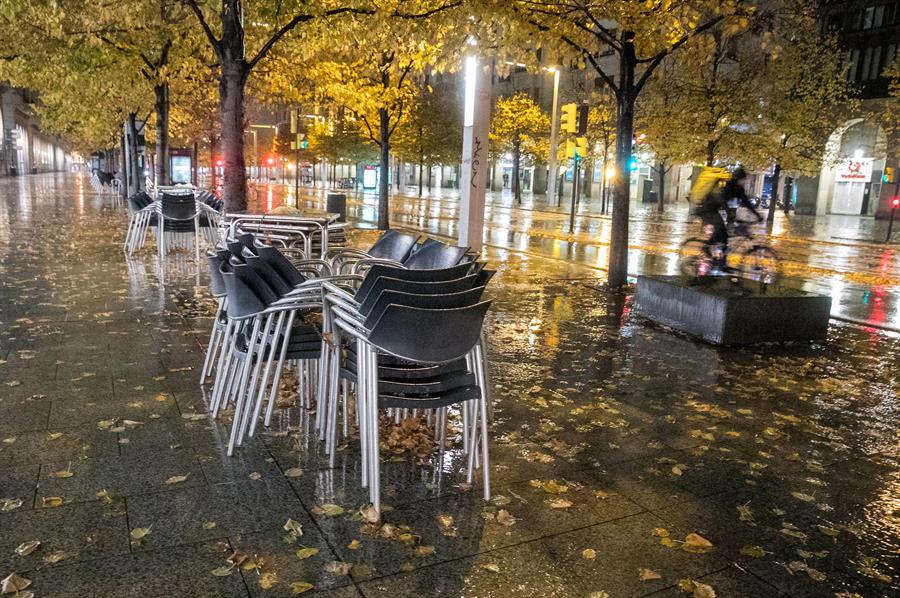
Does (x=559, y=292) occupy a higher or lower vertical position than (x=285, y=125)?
lower

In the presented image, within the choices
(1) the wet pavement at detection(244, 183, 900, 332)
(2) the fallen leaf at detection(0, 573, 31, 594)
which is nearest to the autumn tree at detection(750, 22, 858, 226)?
(1) the wet pavement at detection(244, 183, 900, 332)

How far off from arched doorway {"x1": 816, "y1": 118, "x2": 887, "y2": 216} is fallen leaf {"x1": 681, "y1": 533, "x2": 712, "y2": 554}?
46433 millimetres

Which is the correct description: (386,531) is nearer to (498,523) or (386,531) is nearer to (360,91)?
(498,523)

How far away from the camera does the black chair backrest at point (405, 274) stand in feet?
12.6

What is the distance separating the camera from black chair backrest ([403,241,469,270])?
516 cm

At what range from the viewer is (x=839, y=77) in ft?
107

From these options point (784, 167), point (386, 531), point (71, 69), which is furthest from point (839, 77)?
point (386, 531)

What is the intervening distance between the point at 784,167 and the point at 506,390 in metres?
30.5

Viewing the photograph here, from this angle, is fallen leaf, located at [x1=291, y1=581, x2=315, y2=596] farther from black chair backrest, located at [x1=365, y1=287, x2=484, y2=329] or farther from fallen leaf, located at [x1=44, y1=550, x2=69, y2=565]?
black chair backrest, located at [x1=365, y1=287, x2=484, y2=329]

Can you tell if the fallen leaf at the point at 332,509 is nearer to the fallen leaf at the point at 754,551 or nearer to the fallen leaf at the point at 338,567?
the fallen leaf at the point at 338,567

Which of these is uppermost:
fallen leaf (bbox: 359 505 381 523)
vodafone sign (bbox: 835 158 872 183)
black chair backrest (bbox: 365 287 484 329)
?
vodafone sign (bbox: 835 158 872 183)

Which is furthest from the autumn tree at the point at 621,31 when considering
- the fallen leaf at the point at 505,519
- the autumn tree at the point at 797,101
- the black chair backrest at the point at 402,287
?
the autumn tree at the point at 797,101

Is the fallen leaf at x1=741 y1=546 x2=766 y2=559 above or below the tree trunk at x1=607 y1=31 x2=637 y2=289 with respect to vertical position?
below

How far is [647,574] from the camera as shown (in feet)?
10.3
